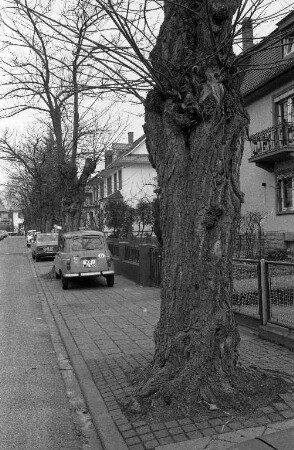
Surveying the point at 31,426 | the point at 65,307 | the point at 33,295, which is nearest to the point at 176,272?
the point at 31,426

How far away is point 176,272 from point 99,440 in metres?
1.59

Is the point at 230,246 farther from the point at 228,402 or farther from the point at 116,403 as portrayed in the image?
the point at 116,403

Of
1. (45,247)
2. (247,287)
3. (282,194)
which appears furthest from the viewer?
(45,247)

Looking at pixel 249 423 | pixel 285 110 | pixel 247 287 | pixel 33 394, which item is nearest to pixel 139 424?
pixel 249 423

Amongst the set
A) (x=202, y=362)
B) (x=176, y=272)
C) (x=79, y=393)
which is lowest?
(x=79, y=393)

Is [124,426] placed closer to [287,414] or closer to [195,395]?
[195,395]

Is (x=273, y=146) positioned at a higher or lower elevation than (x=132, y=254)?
higher

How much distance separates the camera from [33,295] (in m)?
14.1

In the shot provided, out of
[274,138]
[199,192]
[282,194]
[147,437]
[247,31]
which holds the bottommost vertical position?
[147,437]

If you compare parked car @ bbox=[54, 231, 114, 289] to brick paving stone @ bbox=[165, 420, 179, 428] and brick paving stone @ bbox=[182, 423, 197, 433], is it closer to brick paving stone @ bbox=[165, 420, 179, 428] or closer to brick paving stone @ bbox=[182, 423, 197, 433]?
brick paving stone @ bbox=[165, 420, 179, 428]

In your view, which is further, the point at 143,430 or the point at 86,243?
the point at 86,243

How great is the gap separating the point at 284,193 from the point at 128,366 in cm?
1574

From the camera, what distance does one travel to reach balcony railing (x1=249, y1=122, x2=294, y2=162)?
60.5 feet

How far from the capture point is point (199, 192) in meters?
4.58
